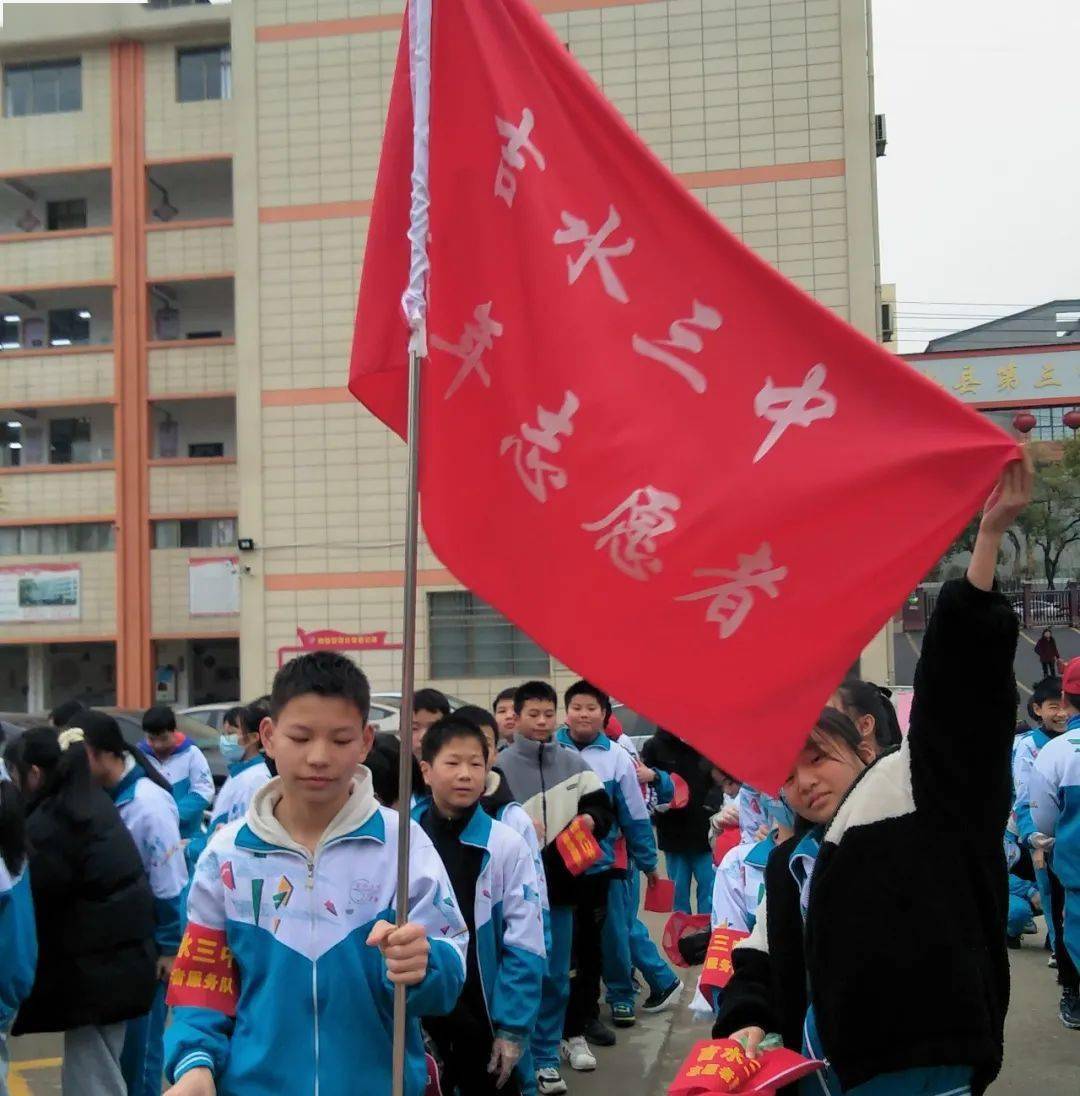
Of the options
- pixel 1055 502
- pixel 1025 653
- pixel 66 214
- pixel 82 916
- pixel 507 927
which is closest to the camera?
pixel 507 927

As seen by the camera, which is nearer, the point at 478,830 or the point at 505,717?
the point at 478,830

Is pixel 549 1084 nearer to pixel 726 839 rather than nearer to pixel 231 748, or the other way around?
pixel 726 839

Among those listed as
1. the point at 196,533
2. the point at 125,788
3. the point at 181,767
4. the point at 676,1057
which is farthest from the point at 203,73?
the point at 676,1057

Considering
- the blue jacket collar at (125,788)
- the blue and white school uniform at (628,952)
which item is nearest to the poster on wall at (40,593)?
the blue and white school uniform at (628,952)

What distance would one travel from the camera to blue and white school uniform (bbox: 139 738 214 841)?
7047mm

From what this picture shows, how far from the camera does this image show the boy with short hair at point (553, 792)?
5.27 metres

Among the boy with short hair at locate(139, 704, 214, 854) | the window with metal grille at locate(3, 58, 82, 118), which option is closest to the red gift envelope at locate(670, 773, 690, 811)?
the boy with short hair at locate(139, 704, 214, 854)

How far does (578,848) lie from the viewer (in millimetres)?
5102

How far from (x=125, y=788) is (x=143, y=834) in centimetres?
19

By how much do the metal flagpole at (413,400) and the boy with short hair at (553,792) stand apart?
116 inches

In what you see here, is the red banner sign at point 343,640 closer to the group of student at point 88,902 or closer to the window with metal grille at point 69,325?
the window with metal grille at point 69,325

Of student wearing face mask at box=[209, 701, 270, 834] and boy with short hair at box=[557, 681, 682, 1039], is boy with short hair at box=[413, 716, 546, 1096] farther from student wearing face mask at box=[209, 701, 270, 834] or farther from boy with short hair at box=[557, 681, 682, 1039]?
boy with short hair at box=[557, 681, 682, 1039]

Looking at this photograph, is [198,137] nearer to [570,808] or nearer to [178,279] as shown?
[178,279]

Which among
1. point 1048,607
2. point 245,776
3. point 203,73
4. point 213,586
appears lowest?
point 1048,607
